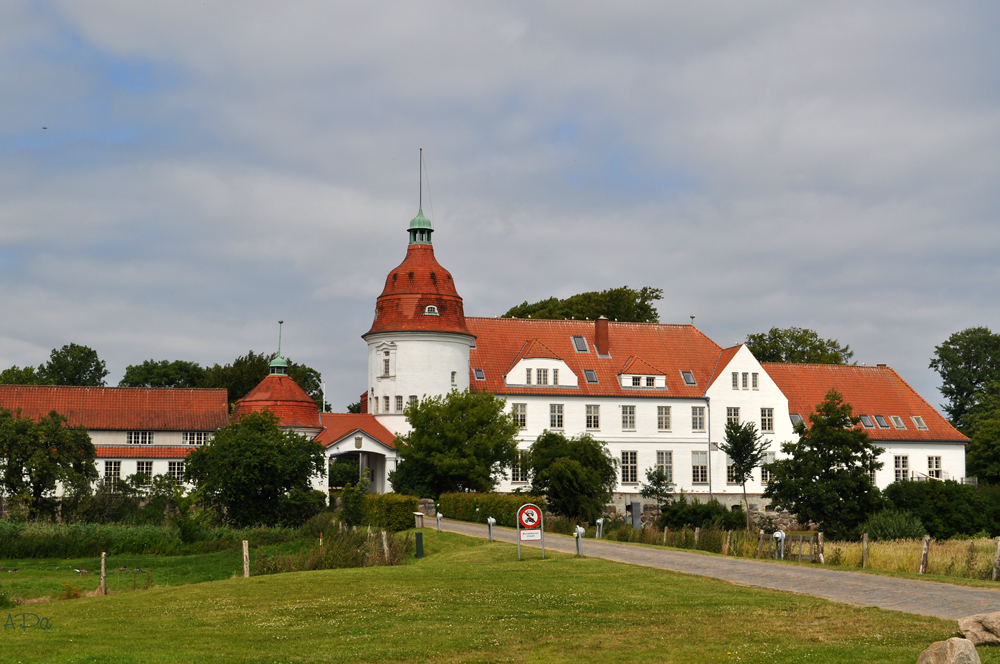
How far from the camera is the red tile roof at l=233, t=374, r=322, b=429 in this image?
61531 millimetres

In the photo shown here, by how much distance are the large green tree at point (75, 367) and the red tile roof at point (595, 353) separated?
1879 inches

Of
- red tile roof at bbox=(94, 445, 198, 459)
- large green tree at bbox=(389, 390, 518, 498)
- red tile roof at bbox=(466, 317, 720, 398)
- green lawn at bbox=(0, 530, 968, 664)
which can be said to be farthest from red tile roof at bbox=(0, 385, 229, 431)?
green lawn at bbox=(0, 530, 968, 664)

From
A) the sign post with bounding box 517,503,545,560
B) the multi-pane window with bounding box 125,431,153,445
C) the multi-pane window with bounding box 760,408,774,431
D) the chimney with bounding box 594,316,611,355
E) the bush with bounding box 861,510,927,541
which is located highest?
the chimney with bounding box 594,316,611,355

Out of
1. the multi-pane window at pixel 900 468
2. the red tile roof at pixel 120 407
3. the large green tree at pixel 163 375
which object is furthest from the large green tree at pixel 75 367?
the multi-pane window at pixel 900 468

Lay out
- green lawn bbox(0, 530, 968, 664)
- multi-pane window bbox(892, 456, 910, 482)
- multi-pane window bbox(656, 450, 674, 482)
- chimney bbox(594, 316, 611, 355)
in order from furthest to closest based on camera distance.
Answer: chimney bbox(594, 316, 611, 355), multi-pane window bbox(892, 456, 910, 482), multi-pane window bbox(656, 450, 674, 482), green lawn bbox(0, 530, 968, 664)

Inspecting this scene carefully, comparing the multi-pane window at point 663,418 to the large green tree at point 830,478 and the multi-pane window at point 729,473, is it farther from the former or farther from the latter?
the large green tree at point 830,478

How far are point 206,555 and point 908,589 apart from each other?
21.7 meters

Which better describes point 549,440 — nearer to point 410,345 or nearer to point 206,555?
point 410,345

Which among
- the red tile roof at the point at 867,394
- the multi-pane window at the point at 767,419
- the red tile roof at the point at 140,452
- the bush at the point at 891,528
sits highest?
the red tile roof at the point at 867,394

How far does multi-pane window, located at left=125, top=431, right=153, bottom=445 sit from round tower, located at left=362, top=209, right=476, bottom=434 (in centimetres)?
1283

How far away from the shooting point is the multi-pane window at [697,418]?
6544cm

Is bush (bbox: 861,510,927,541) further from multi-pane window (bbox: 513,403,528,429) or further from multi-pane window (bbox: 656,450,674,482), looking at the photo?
multi-pane window (bbox: 513,403,528,429)

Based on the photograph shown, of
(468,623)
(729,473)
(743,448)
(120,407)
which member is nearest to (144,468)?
(120,407)

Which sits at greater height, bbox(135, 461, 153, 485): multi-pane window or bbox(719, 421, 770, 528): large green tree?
bbox(719, 421, 770, 528): large green tree
